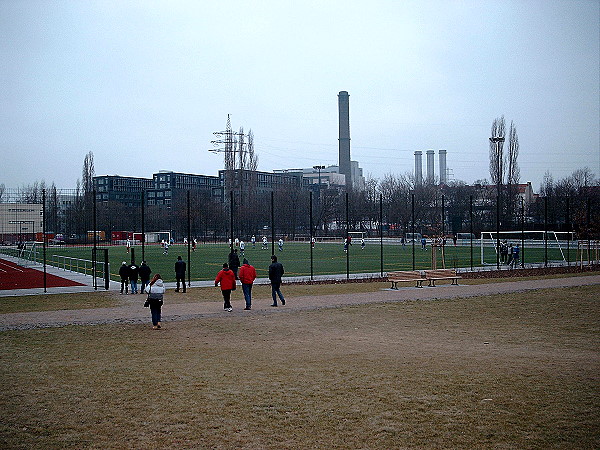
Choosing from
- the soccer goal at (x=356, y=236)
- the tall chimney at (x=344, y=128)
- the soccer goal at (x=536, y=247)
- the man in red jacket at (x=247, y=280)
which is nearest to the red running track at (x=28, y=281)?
the man in red jacket at (x=247, y=280)

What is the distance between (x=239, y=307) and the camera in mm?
20562

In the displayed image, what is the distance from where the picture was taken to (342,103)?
13950cm

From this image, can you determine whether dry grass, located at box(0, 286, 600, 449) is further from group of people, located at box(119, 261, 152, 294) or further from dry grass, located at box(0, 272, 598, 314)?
group of people, located at box(119, 261, 152, 294)

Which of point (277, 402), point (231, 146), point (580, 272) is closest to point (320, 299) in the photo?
point (277, 402)

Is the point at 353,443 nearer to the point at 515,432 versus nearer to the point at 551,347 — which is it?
the point at 515,432

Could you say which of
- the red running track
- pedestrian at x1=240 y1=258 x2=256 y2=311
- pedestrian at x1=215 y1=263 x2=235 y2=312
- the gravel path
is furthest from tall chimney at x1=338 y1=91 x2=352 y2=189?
pedestrian at x1=215 y1=263 x2=235 y2=312

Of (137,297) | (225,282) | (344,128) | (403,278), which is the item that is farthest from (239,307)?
(344,128)

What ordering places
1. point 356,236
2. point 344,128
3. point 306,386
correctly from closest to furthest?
point 306,386
point 356,236
point 344,128

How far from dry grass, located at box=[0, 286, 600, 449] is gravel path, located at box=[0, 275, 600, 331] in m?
1.75

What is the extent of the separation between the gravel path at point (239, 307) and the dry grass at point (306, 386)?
1.75 metres

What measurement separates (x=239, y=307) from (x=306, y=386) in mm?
11228

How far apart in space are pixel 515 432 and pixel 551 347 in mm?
5992

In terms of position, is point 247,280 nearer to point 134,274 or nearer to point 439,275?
point 134,274

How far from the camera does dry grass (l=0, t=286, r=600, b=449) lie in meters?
7.30
